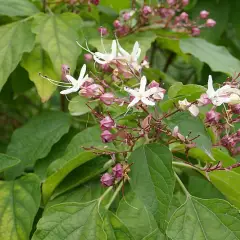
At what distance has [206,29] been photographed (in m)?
2.13

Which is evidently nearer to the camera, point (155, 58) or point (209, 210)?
point (209, 210)

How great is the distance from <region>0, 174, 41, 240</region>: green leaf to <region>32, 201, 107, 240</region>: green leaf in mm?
116

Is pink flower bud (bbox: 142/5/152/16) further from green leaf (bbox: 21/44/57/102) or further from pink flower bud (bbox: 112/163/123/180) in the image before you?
pink flower bud (bbox: 112/163/123/180)

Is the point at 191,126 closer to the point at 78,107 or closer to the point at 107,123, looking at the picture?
the point at 107,123

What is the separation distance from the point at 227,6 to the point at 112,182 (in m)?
1.23

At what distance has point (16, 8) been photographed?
63.3 inches

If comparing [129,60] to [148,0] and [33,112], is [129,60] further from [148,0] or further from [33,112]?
[33,112]

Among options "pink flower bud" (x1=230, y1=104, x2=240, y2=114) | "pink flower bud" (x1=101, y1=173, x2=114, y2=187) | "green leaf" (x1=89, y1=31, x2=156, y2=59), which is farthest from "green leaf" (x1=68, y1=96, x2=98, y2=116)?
"pink flower bud" (x1=230, y1=104, x2=240, y2=114)

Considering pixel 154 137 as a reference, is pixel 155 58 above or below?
below

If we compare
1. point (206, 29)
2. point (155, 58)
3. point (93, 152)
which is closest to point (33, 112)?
point (155, 58)

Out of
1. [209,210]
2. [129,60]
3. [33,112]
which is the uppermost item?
[129,60]

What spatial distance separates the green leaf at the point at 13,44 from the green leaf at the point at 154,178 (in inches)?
18.8

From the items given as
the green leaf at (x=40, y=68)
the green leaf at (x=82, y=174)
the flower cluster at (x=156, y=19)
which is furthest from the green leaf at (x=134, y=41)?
the green leaf at (x=82, y=174)

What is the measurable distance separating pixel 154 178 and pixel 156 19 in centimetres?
83
